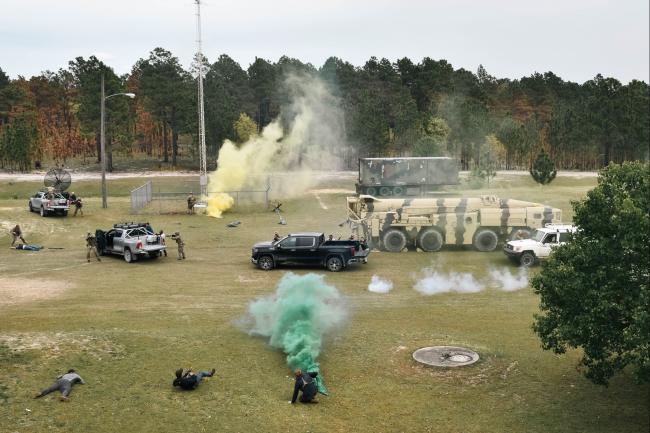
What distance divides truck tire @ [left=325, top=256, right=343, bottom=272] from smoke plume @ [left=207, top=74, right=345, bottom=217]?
1843 cm

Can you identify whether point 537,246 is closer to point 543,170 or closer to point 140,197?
point 140,197

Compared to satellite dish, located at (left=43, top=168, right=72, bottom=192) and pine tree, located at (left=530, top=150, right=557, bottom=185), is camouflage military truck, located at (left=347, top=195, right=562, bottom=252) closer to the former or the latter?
satellite dish, located at (left=43, top=168, right=72, bottom=192)

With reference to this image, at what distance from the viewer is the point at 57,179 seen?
45188 mm

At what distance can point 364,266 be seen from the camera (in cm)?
2933

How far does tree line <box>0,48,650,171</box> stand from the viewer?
7838cm

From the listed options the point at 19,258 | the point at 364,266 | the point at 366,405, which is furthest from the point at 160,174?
the point at 366,405

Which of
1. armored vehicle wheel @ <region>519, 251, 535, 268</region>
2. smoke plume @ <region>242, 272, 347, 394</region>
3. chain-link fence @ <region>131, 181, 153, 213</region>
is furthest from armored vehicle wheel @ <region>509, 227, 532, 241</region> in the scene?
chain-link fence @ <region>131, 181, 153, 213</region>

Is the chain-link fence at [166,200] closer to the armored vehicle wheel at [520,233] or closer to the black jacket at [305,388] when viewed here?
the armored vehicle wheel at [520,233]

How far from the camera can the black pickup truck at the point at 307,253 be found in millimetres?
28234

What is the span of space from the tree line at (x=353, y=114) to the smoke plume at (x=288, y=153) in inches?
162

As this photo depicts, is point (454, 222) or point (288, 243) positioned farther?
point (454, 222)

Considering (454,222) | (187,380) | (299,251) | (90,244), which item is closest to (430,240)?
(454,222)

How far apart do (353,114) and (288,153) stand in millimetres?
28013

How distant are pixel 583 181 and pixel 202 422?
216 ft
